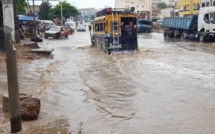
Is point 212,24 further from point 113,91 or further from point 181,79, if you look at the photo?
point 113,91

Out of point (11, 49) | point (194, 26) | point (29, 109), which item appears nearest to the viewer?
point (11, 49)

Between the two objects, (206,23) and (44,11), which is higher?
(44,11)

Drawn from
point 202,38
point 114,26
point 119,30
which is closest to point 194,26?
point 202,38

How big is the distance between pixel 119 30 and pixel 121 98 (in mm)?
10129

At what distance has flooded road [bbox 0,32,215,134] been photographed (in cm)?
637

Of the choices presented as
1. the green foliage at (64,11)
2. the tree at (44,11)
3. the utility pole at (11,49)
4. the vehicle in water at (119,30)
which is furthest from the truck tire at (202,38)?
the tree at (44,11)

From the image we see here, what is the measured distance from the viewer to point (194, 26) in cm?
3200

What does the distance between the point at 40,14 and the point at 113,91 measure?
78785mm

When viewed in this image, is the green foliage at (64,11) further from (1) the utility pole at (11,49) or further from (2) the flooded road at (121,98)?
(1) the utility pole at (11,49)

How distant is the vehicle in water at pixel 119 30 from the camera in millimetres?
18375

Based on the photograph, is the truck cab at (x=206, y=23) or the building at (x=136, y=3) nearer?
the truck cab at (x=206, y=23)

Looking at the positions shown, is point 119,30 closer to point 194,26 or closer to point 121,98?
point 121,98

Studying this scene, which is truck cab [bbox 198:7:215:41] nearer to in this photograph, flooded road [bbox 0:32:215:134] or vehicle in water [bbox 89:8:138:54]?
vehicle in water [bbox 89:8:138:54]

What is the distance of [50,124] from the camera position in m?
6.50
